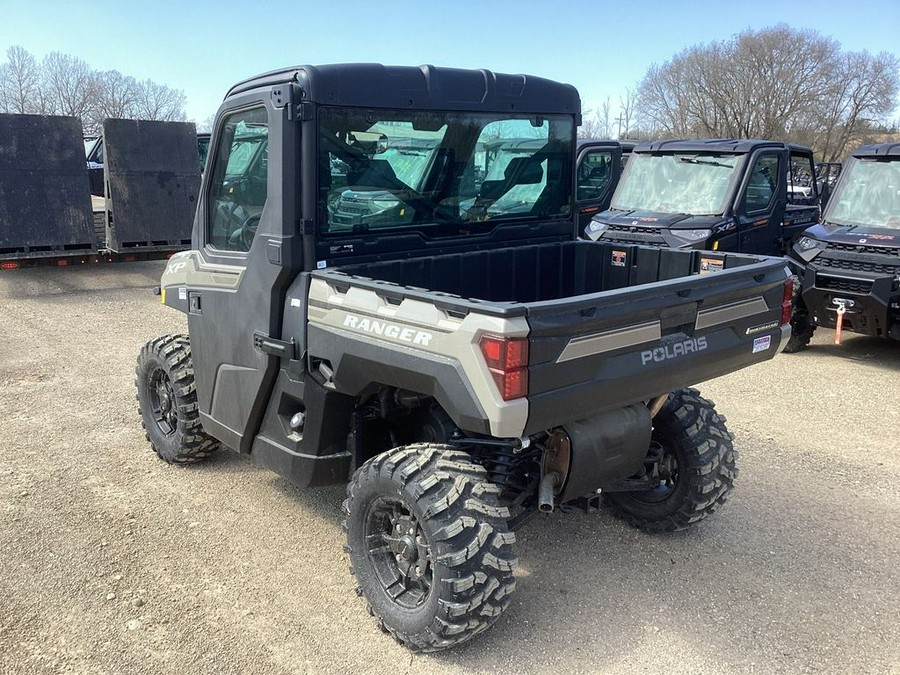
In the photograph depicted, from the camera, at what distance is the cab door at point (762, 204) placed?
8.96 metres

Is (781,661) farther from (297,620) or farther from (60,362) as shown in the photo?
(60,362)

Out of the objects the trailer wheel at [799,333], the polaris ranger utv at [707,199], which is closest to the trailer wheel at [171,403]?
the polaris ranger utv at [707,199]

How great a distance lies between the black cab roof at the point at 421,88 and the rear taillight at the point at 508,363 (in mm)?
1461

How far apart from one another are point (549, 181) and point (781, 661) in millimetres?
2697

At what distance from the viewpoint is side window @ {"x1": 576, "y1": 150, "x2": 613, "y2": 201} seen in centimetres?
1217

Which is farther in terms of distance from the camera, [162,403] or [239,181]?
[162,403]

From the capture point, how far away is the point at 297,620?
3.44 metres

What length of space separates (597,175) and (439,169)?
885 cm

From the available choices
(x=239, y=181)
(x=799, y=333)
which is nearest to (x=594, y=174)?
Result: (x=799, y=333)

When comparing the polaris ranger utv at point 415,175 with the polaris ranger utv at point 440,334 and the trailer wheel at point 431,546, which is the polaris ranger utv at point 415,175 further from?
the trailer wheel at point 431,546

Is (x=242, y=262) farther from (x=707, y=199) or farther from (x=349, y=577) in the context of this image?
(x=707, y=199)

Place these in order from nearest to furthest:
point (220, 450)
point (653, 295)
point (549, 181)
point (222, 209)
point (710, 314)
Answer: point (653, 295)
point (710, 314)
point (222, 209)
point (549, 181)
point (220, 450)

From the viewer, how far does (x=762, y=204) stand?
9.37 m

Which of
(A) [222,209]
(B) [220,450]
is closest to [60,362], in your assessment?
(B) [220,450]
